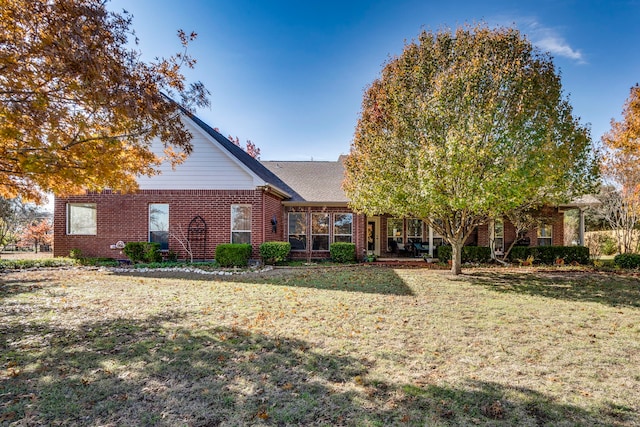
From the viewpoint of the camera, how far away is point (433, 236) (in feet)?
58.0

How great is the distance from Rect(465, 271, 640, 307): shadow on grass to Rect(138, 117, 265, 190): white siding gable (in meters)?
9.24

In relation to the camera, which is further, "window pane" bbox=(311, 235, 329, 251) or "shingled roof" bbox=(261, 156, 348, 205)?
"window pane" bbox=(311, 235, 329, 251)

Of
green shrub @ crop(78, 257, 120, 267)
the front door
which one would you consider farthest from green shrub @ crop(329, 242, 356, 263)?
green shrub @ crop(78, 257, 120, 267)

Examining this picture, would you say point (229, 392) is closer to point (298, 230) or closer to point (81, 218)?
point (298, 230)

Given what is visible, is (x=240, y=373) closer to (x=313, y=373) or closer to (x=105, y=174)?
(x=313, y=373)

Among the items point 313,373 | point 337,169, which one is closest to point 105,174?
point 313,373

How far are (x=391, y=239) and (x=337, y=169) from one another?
4.99 metres

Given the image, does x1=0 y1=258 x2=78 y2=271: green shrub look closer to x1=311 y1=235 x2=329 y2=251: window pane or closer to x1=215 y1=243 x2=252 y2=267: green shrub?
x1=215 y1=243 x2=252 y2=267: green shrub

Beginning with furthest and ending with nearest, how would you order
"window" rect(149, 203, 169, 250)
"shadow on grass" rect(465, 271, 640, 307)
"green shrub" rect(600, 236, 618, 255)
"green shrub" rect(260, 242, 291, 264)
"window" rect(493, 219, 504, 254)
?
"green shrub" rect(600, 236, 618, 255) < "window" rect(493, 219, 504, 254) < "window" rect(149, 203, 169, 250) < "green shrub" rect(260, 242, 291, 264) < "shadow on grass" rect(465, 271, 640, 307)

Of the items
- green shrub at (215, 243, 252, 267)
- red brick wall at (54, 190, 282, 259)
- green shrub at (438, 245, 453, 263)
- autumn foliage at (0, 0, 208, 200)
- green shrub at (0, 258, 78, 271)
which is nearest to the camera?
autumn foliage at (0, 0, 208, 200)

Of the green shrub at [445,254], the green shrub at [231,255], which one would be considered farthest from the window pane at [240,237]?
the green shrub at [445,254]

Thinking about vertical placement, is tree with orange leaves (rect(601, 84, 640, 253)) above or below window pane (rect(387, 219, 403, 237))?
above

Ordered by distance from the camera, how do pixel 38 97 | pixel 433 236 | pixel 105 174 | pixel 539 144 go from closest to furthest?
1. pixel 38 97
2. pixel 105 174
3. pixel 539 144
4. pixel 433 236

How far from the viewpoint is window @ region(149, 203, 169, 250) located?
14.0m
